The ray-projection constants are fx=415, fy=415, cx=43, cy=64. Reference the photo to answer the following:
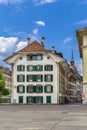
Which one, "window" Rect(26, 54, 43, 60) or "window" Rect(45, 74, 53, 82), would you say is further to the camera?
"window" Rect(26, 54, 43, 60)

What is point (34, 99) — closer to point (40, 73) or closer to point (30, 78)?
point (30, 78)

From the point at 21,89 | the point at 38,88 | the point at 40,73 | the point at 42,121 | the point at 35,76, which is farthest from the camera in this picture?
the point at 35,76

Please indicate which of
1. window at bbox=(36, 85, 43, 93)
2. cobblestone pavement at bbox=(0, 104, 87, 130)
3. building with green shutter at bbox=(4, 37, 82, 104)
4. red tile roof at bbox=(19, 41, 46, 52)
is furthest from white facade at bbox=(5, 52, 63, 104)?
cobblestone pavement at bbox=(0, 104, 87, 130)

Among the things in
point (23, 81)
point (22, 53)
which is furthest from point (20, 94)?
point (22, 53)

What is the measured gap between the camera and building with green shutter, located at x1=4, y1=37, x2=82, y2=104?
315 feet

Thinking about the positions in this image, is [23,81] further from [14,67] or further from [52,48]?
[52,48]

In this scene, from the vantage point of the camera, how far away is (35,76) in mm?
97562

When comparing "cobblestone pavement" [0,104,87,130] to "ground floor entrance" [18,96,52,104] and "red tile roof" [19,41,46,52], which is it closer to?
"ground floor entrance" [18,96,52,104]

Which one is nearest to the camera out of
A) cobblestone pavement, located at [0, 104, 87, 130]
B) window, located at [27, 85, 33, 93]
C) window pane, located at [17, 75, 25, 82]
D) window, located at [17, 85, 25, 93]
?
cobblestone pavement, located at [0, 104, 87, 130]

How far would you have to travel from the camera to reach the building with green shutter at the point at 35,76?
9612 centimetres

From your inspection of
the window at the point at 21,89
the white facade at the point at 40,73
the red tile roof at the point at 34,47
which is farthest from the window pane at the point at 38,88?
the red tile roof at the point at 34,47

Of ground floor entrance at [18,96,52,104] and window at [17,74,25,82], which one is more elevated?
window at [17,74,25,82]

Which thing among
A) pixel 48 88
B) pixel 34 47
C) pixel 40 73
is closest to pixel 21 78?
pixel 40 73

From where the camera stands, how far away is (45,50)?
98.4 meters
